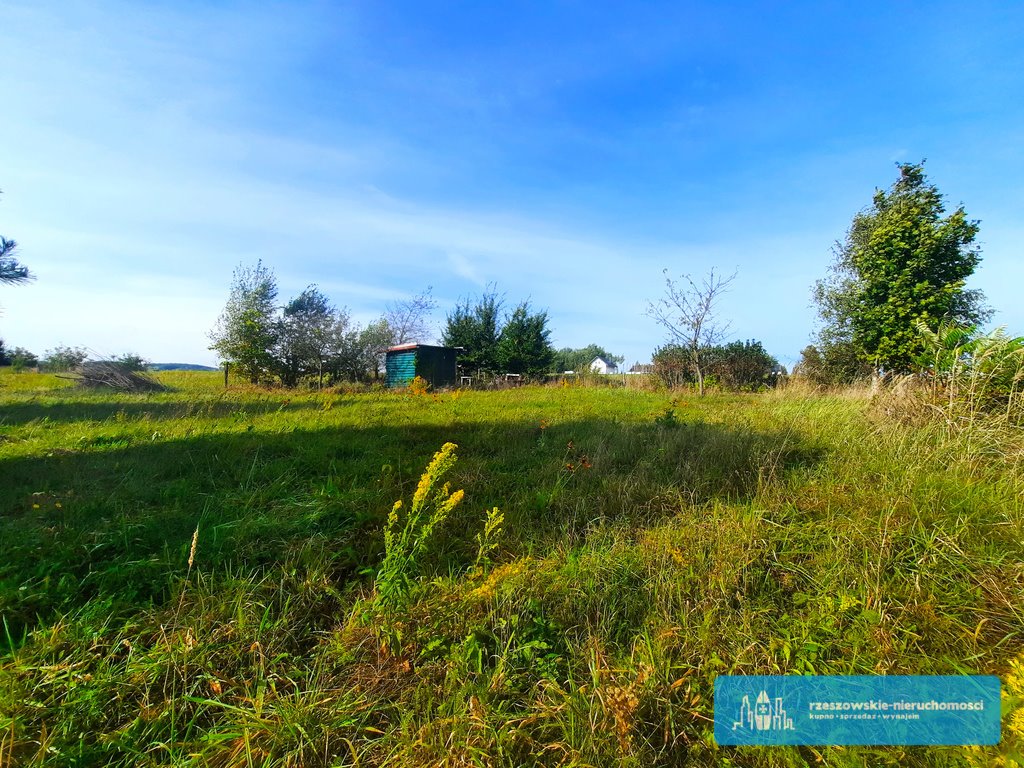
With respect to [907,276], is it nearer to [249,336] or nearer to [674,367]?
[674,367]

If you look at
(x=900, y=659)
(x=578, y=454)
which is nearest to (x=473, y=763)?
(x=900, y=659)

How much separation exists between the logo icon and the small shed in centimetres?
1358

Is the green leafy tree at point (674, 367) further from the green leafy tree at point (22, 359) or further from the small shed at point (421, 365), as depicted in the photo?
the green leafy tree at point (22, 359)

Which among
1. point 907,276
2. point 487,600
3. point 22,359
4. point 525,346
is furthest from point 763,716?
point 22,359

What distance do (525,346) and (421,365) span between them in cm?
546

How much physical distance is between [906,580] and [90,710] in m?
3.49

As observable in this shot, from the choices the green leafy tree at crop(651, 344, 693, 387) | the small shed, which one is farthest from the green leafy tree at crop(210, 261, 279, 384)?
the green leafy tree at crop(651, 344, 693, 387)

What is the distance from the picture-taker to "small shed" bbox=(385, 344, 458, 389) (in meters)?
14.8

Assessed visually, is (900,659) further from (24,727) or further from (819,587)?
(24,727)

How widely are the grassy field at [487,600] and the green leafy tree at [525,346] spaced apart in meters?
14.9

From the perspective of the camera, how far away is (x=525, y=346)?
18.5 metres

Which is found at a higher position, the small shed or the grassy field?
the small shed

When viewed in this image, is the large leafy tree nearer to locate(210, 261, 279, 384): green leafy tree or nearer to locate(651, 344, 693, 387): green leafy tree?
locate(651, 344, 693, 387): green leafy tree

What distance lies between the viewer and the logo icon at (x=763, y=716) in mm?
1471
